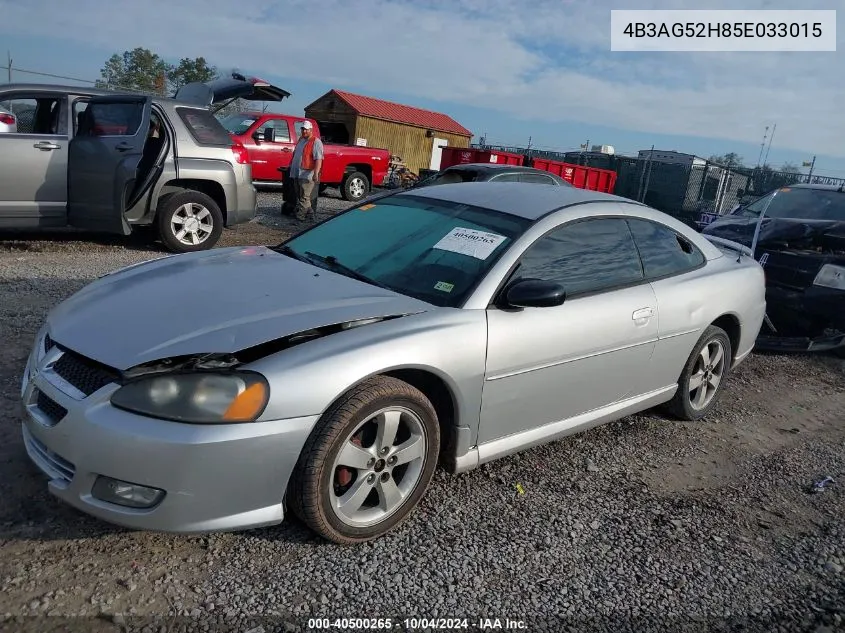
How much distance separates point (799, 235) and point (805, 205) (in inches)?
46.8

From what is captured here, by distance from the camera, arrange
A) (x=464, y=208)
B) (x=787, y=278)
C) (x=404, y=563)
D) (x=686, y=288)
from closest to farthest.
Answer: (x=404, y=563)
(x=464, y=208)
(x=686, y=288)
(x=787, y=278)

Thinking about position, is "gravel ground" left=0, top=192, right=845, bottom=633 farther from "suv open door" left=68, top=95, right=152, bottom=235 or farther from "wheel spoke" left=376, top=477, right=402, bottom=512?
"suv open door" left=68, top=95, right=152, bottom=235

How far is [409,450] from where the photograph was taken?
2.82m

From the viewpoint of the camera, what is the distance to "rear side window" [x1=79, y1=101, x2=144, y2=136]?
6.95 meters

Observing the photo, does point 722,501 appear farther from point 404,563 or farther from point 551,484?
point 404,563

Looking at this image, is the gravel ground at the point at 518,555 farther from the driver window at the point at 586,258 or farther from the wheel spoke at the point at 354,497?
the driver window at the point at 586,258

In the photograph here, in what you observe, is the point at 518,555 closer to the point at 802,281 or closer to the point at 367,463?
the point at 367,463

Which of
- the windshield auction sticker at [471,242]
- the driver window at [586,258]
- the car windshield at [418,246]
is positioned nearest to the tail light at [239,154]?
the car windshield at [418,246]

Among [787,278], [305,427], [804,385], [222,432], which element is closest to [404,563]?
[305,427]

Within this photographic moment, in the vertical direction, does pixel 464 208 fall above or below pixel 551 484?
above

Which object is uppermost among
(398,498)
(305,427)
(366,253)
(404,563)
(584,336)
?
(366,253)

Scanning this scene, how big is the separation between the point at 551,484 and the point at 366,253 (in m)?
1.55

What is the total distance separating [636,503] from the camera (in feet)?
11.1

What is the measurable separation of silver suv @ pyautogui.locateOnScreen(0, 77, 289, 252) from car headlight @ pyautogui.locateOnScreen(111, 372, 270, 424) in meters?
4.96
